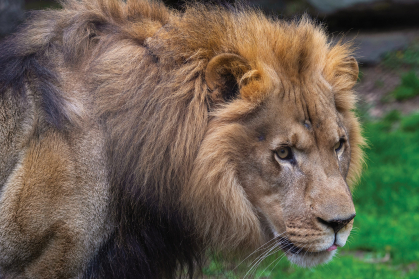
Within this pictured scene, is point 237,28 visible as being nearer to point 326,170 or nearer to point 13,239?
point 326,170

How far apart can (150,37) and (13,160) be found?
1052 mm

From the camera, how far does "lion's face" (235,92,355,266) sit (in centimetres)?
255

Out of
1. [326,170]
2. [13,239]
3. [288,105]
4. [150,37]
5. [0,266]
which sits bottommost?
[0,266]

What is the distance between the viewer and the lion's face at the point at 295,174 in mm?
2555

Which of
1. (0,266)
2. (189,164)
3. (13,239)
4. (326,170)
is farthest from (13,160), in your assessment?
(326,170)

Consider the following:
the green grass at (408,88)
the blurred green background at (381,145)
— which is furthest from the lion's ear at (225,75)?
the green grass at (408,88)

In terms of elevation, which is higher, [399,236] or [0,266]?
[0,266]

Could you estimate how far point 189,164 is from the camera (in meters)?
2.71

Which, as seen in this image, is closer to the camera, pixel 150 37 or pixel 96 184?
pixel 96 184

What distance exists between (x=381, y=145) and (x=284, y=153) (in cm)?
505

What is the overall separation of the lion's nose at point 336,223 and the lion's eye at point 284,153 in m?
0.38

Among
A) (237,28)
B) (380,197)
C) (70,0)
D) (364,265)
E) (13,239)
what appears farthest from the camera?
(380,197)

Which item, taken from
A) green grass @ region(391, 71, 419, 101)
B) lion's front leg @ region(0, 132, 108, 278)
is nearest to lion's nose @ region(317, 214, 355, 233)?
lion's front leg @ region(0, 132, 108, 278)

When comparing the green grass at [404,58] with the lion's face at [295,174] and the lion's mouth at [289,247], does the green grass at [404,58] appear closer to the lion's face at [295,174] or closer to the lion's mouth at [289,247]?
the lion's face at [295,174]
